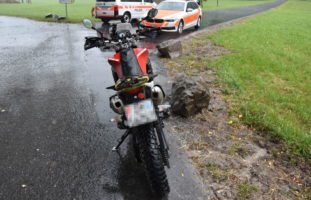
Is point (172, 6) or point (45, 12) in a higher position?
point (45, 12)

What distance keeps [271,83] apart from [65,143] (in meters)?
5.31

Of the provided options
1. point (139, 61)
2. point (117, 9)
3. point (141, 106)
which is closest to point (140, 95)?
point (141, 106)

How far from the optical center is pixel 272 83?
295 inches

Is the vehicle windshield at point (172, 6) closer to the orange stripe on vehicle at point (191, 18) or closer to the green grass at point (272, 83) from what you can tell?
the orange stripe on vehicle at point (191, 18)

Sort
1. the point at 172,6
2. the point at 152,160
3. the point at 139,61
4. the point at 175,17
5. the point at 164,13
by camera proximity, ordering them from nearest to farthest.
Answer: the point at 152,160 → the point at 139,61 → the point at 175,17 → the point at 164,13 → the point at 172,6

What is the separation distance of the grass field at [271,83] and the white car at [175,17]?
2002 millimetres

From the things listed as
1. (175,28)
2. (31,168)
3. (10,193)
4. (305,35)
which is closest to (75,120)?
(31,168)

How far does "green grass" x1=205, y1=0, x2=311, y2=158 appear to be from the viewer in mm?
5078

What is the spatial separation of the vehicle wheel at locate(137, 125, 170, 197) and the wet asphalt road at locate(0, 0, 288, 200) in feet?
0.79

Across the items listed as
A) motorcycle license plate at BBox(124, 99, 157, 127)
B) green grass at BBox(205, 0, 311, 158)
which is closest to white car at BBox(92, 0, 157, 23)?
green grass at BBox(205, 0, 311, 158)

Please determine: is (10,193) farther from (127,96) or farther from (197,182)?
Result: (197,182)

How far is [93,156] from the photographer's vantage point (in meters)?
4.20

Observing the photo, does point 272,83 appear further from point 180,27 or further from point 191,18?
point 191,18

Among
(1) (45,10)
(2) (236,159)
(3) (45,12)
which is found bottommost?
(2) (236,159)
